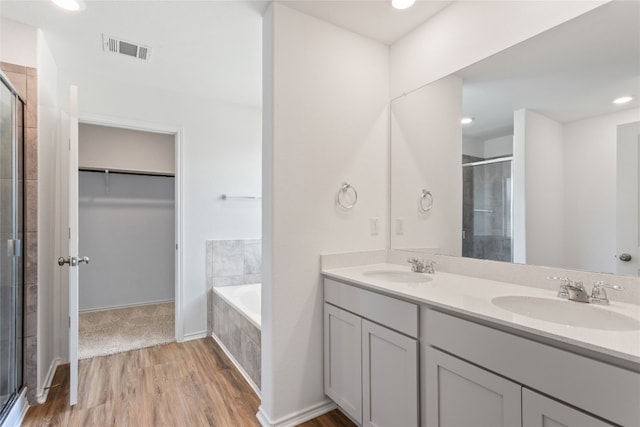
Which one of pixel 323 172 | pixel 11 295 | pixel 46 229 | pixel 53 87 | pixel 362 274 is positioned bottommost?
pixel 11 295

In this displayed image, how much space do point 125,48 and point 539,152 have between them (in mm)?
2775

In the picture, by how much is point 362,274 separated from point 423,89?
1.26 m

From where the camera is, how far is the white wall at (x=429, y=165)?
1.85 metres

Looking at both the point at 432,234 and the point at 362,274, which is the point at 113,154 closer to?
the point at 362,274

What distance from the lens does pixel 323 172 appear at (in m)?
1.90

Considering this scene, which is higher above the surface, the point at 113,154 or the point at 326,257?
the point at 113,154

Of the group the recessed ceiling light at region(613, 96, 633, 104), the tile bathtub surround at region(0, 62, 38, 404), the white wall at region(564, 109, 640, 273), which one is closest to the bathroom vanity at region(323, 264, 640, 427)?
the white wall at region(564, 109, 640, 273)

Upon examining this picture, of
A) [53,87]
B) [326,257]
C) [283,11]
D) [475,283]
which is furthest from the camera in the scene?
[53,87]

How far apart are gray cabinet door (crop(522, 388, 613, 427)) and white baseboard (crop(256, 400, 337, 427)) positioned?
1.23 meters

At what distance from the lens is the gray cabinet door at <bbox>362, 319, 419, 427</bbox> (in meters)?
1.34

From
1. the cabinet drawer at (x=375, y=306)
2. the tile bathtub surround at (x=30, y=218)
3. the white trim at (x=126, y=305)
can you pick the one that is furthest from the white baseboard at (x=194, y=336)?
the cabinet drawer at (x=375, y=306)

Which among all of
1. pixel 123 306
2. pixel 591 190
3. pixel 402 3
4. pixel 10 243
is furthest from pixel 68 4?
pixel 123 306

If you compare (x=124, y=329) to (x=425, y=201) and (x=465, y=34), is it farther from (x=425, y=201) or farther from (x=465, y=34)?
(x=465, y=34)

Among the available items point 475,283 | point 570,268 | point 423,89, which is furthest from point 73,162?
point 570,268
